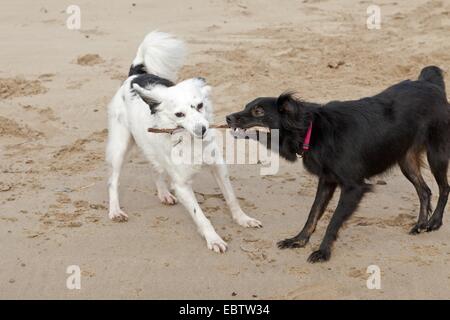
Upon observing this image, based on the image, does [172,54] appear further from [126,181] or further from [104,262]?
[104,262]

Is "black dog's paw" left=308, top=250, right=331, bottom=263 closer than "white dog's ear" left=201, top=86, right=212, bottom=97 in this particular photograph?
Yes

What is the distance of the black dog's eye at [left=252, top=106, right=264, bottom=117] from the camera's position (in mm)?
4824

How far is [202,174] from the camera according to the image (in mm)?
6602

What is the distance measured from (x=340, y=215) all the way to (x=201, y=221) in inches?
42.7

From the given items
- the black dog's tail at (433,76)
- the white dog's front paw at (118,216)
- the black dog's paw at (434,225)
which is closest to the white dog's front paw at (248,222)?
the white dog's front paw at (118,216)

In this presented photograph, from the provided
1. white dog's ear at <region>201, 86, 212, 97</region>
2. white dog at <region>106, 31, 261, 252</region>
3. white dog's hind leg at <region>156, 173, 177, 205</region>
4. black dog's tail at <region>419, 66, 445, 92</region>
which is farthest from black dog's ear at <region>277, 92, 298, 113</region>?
white dog's hind leg at <region>156, 173, 177, 205</region>

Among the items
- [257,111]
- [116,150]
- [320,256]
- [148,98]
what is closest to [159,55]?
[116,150]

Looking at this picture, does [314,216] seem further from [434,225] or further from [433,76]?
[433,76]

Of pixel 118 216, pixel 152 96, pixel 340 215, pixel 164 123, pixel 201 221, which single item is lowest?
pixel 118 216

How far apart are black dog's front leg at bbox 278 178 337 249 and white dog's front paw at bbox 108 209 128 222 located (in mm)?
1420

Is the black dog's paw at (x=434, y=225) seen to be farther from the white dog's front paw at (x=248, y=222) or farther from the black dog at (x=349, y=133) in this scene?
the white dog's front paw at (x=248, y=222)

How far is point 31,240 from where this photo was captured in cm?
529

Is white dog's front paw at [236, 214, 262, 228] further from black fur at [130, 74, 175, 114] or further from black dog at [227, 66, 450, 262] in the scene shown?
black fur at [130, 74, 175, 114]

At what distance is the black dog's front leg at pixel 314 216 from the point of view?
5.07 m
